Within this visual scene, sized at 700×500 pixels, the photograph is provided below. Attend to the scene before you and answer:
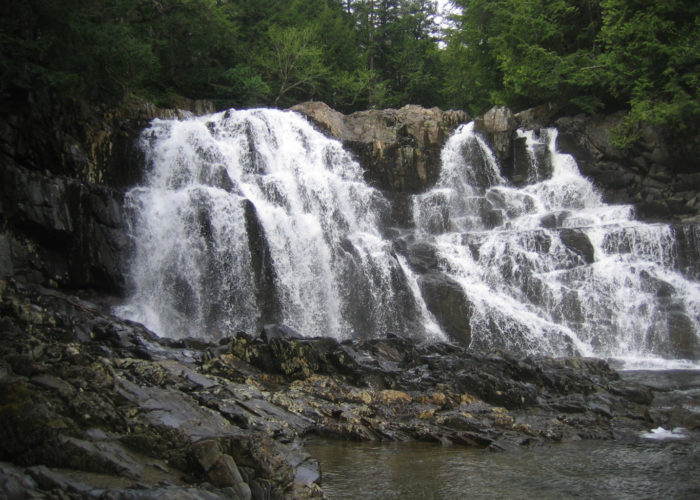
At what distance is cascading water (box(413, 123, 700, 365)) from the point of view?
18.4m

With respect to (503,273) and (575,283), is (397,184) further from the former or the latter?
(575,283)

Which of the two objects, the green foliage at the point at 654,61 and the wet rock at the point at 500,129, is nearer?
the green foliage at the point at 654,61

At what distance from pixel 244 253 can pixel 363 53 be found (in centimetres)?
2787

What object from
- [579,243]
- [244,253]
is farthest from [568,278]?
[244,253]

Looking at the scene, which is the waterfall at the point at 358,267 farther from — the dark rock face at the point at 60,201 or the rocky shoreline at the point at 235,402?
the rocky shoreline at the point at 235,402

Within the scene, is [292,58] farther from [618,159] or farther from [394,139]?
[618,159]

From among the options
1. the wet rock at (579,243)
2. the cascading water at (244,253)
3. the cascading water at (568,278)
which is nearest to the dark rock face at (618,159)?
the cascading water at (568,278)

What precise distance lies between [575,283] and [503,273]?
2465mm

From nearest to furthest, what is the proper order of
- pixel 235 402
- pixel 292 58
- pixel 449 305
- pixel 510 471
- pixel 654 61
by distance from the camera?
pixel 510 471 < pixel 235 402 < pixel 449 305 < pixel 654 61 < pixel 292 58

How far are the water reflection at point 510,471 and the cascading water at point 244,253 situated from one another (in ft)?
32.1

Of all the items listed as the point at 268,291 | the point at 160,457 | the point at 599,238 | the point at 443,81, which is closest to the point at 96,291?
the point at 268,291

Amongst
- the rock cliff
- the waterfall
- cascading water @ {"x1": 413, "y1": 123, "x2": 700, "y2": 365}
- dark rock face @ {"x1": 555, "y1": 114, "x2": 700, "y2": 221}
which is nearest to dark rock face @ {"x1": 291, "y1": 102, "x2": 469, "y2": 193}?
the rock cliff

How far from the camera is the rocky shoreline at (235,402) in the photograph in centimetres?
502

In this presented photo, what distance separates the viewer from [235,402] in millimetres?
8867
